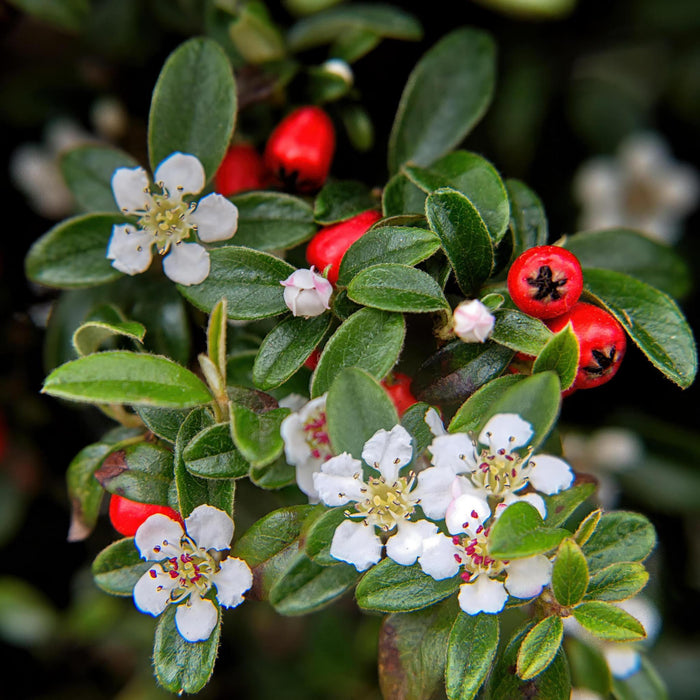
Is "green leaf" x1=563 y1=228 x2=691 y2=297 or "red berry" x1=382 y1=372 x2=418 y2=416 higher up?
"red berry" x1=382 y1=372 x2=418 y2=416

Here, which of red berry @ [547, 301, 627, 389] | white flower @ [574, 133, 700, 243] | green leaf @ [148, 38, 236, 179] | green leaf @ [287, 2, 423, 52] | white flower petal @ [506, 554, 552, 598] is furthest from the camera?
white flower @ [574, 133, 700, 243]

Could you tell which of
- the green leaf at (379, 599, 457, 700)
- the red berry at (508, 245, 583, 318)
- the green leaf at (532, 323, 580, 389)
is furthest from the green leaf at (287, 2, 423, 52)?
the green leaf at (379, 599, 457, 700)

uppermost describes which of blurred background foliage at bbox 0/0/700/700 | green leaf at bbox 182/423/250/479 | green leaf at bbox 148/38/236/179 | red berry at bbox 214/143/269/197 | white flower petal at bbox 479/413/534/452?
green leaf at bbox 148/38/236/179

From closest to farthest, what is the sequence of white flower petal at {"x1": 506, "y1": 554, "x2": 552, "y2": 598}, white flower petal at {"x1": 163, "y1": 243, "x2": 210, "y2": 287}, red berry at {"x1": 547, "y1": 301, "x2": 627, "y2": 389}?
white flower petal at {"x1": 506, "y1": 554, "x2": 552, "y2": 598} → red berry at {"x1": 547, "y1": 301, "x2": 627, "y2": 389} → white flower petal at {"x1": 163, "y1": 243, "x2": 210, "y2": 287}

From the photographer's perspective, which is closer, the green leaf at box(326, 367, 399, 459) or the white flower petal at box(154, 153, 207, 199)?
the green leaf at box(326, 367, 399, 459)

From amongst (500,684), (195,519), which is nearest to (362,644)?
(500,684)

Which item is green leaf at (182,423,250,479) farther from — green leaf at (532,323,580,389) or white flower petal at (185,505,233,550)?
green leaf at (532,323,580,389)
